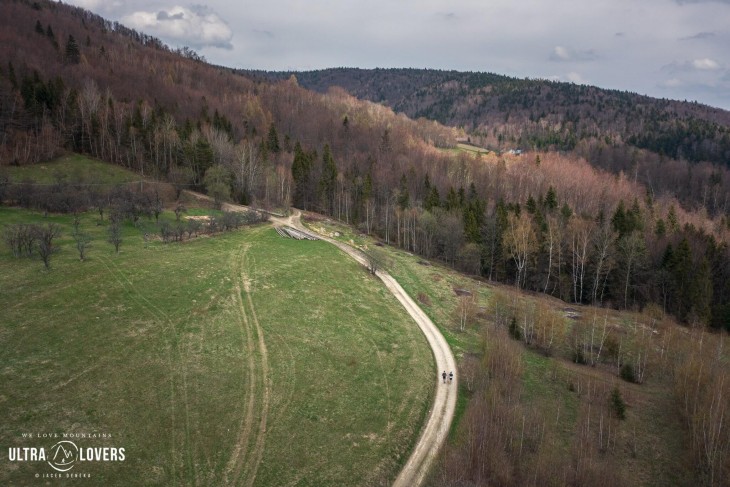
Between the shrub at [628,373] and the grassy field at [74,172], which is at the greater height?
the grassy field at [74,172]

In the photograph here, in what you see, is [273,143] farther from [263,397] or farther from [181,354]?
[263,397]

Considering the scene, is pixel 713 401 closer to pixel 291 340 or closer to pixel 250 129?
pixel 291 340

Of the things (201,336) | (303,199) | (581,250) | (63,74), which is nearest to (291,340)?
(201,336)

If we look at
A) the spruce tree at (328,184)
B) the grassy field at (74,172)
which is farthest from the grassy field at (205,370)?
the spruce tree at (328,184)

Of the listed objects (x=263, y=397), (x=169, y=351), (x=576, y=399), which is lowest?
(x=576, y=399)

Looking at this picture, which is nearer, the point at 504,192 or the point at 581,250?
the point at 581,250

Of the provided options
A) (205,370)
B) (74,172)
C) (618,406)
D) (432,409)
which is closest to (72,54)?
(74,172)

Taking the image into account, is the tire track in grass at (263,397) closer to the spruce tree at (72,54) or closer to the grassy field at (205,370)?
the grassy field at (205,370)
